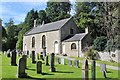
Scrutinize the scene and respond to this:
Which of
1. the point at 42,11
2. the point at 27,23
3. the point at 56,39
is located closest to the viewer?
the point at 56,39

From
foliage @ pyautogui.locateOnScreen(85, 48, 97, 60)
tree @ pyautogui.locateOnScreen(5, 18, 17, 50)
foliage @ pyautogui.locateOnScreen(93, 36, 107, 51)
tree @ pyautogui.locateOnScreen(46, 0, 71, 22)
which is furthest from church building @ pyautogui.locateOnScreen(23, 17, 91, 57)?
tree @ pyautogui.locateOnScreen(46, 0, 71, 22)

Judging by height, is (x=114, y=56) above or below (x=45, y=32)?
below

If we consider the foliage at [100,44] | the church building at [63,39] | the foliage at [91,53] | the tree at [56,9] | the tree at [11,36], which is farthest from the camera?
the tree at [56,9]

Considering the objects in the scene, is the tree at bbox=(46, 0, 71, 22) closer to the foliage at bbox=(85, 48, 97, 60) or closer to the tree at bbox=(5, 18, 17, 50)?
the tree at bbox=(5, 18, 17, 50)

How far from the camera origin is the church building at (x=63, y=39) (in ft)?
121

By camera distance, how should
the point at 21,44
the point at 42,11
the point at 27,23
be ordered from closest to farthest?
the point at 21,44 → the point at 27,23 → the point at 42,11

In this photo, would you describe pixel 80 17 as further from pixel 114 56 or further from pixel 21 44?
pixel 114 56

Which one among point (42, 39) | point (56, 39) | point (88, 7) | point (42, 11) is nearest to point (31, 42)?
point (42, 39)

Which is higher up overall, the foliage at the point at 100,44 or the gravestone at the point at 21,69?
the foliage at the point at 100,44

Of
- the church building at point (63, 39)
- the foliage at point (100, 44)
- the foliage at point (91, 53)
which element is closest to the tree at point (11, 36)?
the church building at point (63, 39)

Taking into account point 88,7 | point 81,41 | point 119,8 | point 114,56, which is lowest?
point 114,56

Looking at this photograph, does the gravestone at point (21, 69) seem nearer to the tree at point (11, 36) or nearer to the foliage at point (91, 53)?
the foliage at point (91, 53)

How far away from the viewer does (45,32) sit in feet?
150

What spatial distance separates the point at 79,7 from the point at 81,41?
17258 millimetres
